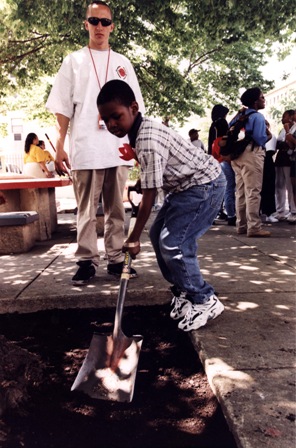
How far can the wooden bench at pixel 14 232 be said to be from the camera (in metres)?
5.41

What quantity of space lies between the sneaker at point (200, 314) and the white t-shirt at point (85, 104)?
4.90ft

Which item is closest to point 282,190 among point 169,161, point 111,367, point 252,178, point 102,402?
point 252,178

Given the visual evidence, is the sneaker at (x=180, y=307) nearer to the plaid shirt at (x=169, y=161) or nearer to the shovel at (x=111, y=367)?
the shovel at (x=111, y=367)

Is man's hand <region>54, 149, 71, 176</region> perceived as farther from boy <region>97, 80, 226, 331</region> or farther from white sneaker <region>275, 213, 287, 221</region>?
white sneaker <region>275, 213, 287, 221</region>

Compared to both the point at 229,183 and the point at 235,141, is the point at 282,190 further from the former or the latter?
the point at 235,141

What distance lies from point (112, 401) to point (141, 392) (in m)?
0.16

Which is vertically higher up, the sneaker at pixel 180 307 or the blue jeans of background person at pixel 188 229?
the blue jeans of background person at pixel 188 229

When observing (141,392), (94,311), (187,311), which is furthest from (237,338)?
(94,311)

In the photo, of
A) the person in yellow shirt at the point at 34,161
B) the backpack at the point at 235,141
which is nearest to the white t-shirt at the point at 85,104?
the backpack at the point at 235,141

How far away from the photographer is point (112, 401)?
6.69ft

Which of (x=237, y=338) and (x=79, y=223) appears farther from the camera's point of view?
(x=79, y=223)

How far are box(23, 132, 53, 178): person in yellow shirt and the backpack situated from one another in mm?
4209

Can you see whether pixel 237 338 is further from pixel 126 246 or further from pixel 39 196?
pixel 39 196

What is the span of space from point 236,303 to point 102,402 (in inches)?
55.4
